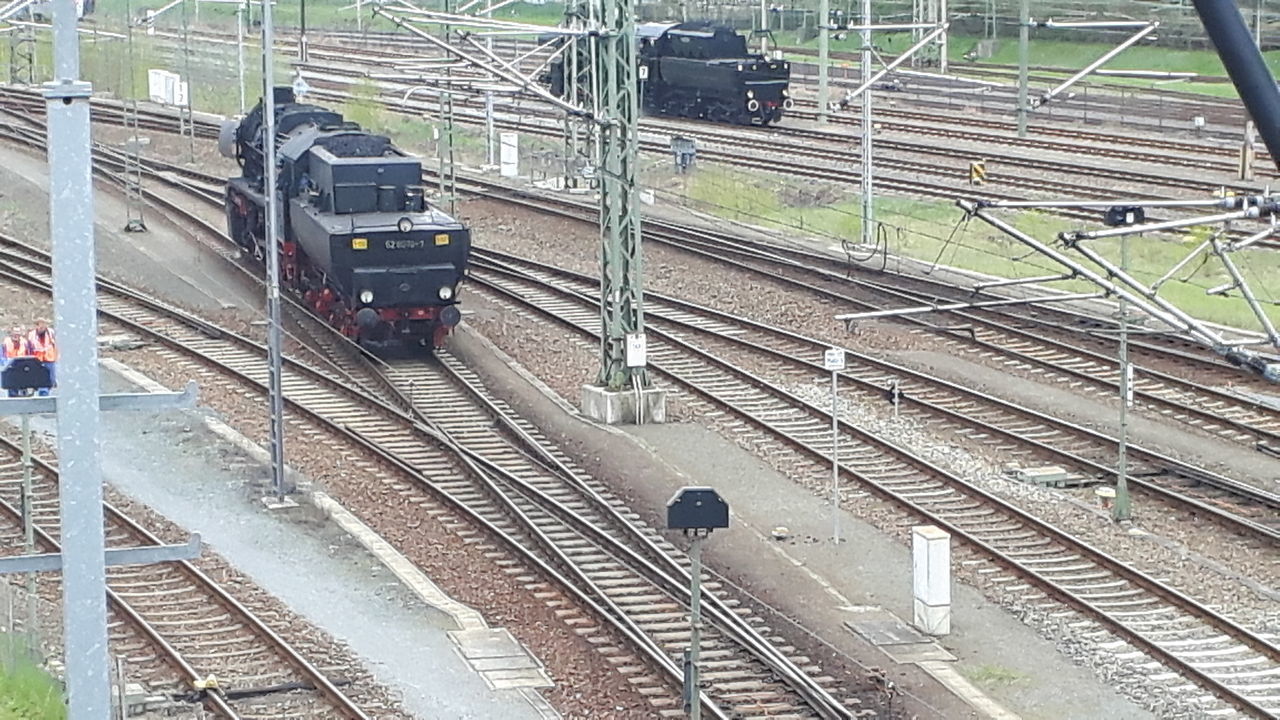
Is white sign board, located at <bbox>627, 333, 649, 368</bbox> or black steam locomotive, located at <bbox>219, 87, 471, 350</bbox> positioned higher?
black steam locomotive, located at <bbox>219, 87, 471, 350</bbox>

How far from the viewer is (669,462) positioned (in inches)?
1032

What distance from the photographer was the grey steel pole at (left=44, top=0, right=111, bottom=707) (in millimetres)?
7969

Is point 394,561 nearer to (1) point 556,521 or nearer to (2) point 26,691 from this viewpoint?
(1) point 556,521

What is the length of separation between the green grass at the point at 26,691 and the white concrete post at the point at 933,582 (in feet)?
25.3

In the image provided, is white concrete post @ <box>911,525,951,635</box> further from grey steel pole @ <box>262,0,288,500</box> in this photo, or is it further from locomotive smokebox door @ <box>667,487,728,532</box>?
grey steel pole @ <box>262,0,288,500</box>

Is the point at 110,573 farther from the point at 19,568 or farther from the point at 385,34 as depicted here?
the point at 385,34

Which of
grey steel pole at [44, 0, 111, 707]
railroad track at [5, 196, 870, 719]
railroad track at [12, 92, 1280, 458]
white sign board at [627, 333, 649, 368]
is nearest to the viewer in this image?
grey steel pole at [44, 0, 111, 707]

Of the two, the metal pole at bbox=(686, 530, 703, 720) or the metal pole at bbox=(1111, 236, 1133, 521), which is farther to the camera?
the metal pole at bbox=(1111, 236, 1133, 521)

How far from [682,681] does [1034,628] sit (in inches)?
150

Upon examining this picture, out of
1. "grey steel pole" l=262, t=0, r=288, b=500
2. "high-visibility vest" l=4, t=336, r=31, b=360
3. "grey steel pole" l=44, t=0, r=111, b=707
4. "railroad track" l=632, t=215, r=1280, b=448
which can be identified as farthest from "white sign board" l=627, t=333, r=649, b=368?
"grey steel pole" l=44, t=0, r=111, b=707

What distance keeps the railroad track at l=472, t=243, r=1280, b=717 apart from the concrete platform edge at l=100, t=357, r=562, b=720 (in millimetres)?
5342

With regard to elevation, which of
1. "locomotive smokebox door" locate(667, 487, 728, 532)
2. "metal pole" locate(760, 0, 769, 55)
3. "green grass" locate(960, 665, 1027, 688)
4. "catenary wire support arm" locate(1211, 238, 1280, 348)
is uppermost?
"metal pole" locate(760, 0, 769, 55)

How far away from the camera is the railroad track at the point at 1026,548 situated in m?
18.6

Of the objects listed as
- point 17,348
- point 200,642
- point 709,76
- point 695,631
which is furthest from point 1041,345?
point 709,76
